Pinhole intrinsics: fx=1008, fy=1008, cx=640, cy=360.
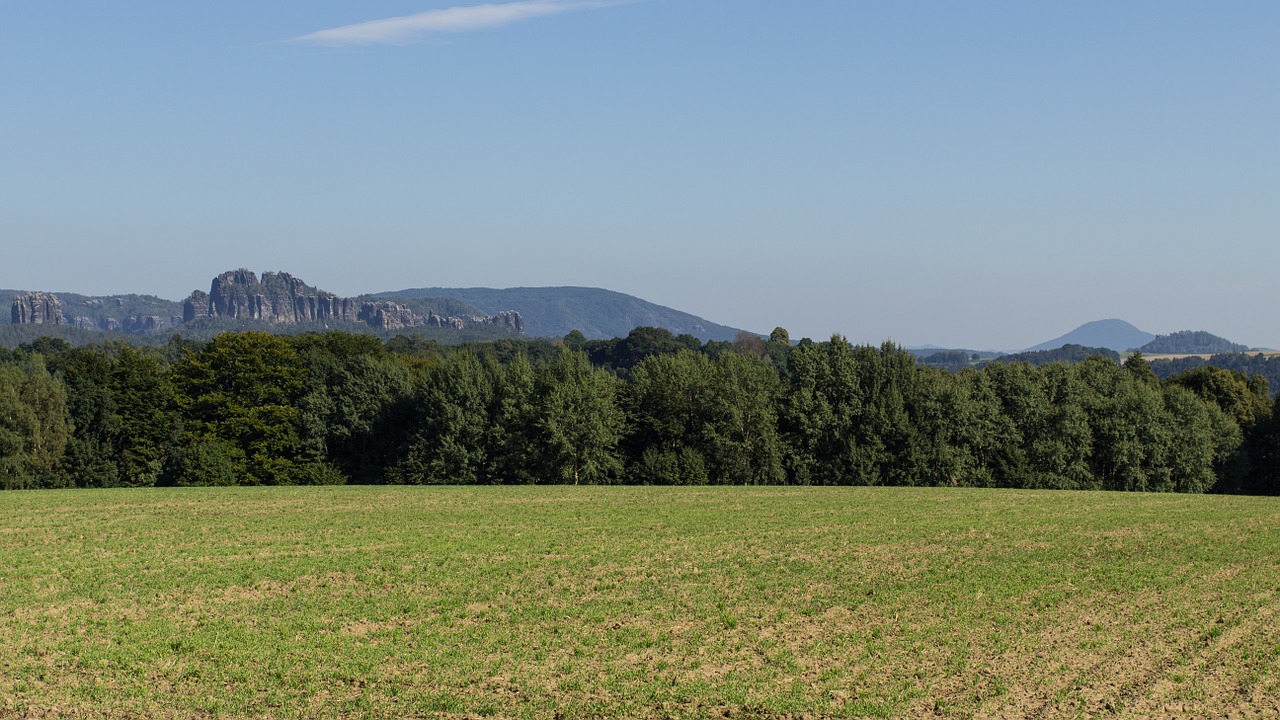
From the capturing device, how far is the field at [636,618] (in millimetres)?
16312

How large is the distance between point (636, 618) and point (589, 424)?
4766 centimetres

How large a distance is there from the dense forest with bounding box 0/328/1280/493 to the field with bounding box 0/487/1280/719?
99.4ft

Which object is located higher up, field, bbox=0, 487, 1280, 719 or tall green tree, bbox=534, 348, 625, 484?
tall green tree, bbox=534, 348, 625, 484

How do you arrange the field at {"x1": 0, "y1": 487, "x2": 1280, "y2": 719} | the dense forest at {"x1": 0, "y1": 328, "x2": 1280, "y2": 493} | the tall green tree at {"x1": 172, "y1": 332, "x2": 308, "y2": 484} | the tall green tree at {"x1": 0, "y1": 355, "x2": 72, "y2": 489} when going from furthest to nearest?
1. the tall green tree at {"x1": 172, "y1": 332, "x2": 308, "y2": 484}
2. the dense forest at {"x1": 0, "y1": 328, "x2": 1280, "y2": 493}
3. the tall green tree at {"x1": 0, "y1": 355, "x2": 72, "y2": 489}
4. the field at {"x1": 0, "y1": 487, "x2": 1280, "y2": 719}

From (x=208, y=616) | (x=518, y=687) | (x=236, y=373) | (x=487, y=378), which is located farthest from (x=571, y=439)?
(x=518, y=687)

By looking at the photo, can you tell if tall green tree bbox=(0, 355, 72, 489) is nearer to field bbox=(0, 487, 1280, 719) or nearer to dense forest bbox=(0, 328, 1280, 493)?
dense forest bbox=(0, 328, 1280, 493)

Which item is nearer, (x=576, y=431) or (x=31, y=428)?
(x=31, y=428)

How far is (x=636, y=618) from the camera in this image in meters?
21.6

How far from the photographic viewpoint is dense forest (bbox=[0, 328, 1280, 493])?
6919cm

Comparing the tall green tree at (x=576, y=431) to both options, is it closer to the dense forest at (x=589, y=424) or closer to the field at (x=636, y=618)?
the dense forest at (x=589, y=424)

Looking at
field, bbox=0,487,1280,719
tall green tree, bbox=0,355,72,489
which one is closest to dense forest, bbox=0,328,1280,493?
tall green tree, bbox=0,355,72,489

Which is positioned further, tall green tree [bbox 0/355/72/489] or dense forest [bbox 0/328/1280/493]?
dense forest [bbox 0/328/1280/493]

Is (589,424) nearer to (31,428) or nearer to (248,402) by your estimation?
(248,402)

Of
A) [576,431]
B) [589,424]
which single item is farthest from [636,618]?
[589,424]
